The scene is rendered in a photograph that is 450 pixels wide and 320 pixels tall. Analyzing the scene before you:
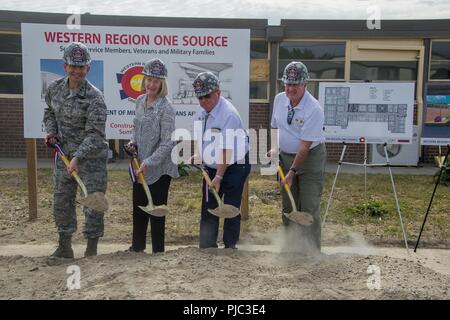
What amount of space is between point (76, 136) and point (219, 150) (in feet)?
4.18

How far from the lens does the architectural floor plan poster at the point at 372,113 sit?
21.0 feet

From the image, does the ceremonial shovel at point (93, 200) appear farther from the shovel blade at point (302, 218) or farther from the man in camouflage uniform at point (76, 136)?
the shovel blade at point (302, 218)

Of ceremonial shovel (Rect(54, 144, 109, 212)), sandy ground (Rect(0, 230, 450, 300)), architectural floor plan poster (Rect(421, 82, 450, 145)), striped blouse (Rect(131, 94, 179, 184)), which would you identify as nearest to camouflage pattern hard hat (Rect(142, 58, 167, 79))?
striped blouse (Rect(131, 94, 179, 184))

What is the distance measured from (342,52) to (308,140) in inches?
332

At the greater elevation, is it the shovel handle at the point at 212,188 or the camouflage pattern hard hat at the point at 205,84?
the camouflage pattern hard hat at the point at 205,84

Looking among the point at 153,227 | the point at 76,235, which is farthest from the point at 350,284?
the point at 76,235

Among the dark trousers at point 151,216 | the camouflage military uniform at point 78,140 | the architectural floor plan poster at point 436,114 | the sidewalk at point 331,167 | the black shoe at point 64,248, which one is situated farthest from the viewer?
the sidewalk at point 331,167

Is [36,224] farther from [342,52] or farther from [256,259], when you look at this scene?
[342,52]

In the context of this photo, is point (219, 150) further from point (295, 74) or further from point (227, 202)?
point (295, 74)

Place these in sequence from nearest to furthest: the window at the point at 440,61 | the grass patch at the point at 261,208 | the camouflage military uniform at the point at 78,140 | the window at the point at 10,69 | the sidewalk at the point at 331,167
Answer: the camouflage military uniform at the point at 78,140 → the grass patch at the point at 261,208 → the sidewalk at the point at 331,167 → the window at the point at 10,69 → the window at the point at 440,61

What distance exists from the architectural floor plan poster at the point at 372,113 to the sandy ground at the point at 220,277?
2526 millimetres

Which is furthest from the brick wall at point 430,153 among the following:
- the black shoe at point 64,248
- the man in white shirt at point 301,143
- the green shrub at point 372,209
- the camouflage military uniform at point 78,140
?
the black shoe at point 64,248

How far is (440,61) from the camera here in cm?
1226

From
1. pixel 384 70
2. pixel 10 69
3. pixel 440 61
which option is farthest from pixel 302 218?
pixel 10 69
